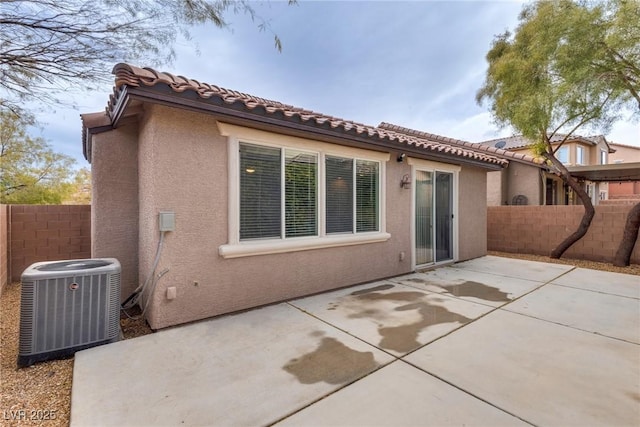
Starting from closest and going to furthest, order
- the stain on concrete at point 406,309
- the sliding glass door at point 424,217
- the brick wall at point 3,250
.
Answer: the stain on concrete at point 406,309, the brick wall at point 3,250, the sliding glass door at point 424,217

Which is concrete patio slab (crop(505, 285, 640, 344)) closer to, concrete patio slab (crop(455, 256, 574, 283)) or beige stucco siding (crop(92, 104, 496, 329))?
concrete patio slab (crop(455, 256, 574, 283))

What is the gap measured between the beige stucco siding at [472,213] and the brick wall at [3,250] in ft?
39.1

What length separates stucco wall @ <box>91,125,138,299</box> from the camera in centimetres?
534

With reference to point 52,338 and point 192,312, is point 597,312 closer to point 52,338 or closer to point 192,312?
point 192,312

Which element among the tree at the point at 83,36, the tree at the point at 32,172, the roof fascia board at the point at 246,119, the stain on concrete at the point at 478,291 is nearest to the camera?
the roof fascia board at the point at 246,119

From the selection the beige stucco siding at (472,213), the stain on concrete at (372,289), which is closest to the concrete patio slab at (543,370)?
the stain on concrete at (372,289)

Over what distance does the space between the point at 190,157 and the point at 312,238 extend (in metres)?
2.81

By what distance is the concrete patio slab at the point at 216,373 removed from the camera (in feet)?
8.71

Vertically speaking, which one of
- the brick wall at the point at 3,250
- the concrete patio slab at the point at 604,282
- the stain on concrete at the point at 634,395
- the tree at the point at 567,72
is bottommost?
the stain on concrete at the point at 634,395

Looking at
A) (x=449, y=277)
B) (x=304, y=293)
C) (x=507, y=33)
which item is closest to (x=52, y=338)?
(x=304, y=293)

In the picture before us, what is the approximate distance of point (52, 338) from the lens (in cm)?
364

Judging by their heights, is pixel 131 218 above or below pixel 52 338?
above

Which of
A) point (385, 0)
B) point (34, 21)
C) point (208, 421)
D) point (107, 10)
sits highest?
point (385, 0)

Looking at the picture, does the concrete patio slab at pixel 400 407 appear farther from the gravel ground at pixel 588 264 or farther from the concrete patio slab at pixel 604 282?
the gravel ground at pixel 588 264
